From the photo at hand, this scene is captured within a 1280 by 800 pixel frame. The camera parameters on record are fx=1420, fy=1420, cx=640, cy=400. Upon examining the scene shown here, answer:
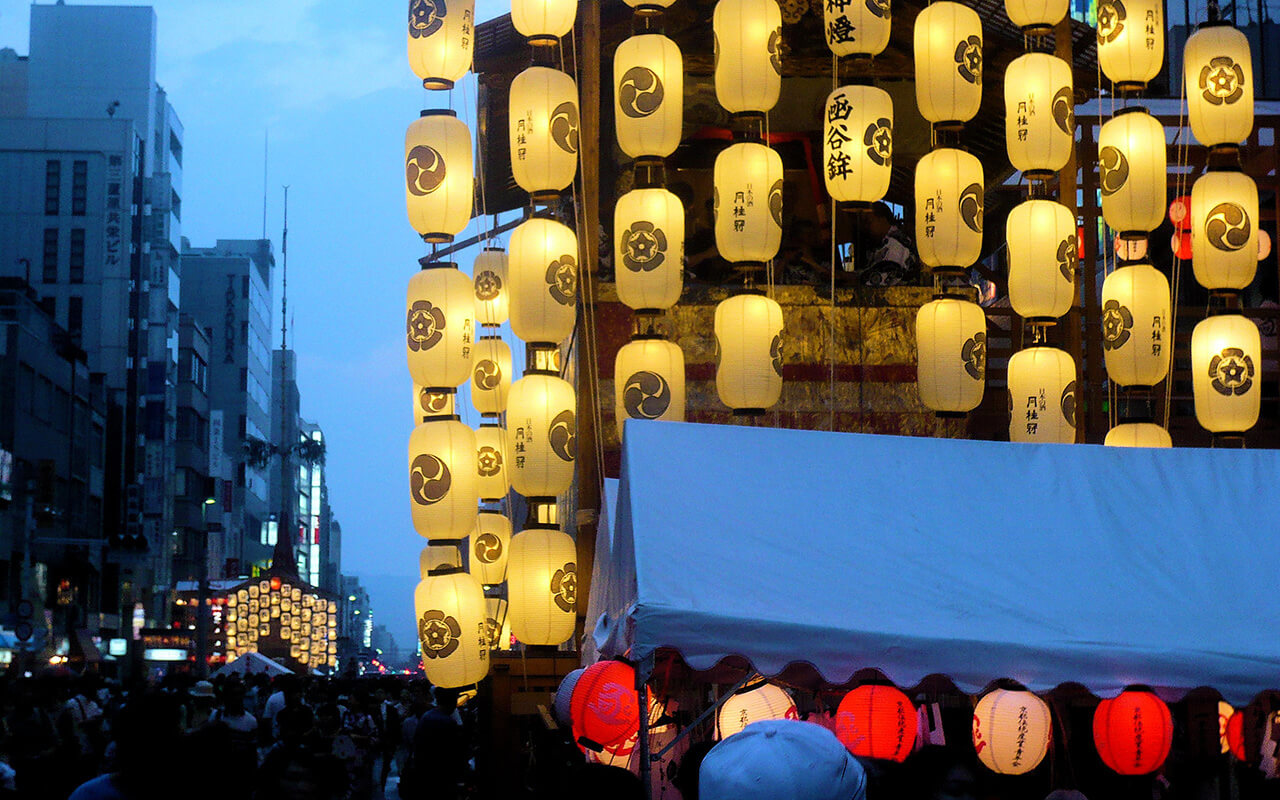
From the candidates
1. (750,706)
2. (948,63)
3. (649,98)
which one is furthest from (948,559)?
(649,98)

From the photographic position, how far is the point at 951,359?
13.0 metres

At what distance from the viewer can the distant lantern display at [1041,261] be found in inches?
497

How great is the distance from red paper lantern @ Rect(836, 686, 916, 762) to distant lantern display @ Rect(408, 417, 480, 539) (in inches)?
241

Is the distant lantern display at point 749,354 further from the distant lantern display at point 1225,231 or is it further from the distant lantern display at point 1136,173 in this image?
the distant lantern display at point 1225,231

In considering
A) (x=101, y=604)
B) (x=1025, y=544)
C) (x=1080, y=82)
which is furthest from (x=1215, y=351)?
(x=101, y=604)

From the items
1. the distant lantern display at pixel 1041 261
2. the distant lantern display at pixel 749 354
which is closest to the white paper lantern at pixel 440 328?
the distant lantern display at pixel 749 354

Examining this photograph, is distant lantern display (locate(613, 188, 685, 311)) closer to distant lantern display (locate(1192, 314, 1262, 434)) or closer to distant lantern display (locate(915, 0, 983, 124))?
distant lantern display (locate(915, 0, 983, 124))

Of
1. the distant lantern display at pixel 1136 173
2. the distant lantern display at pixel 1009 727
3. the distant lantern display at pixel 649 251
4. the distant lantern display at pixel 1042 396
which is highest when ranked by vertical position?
the distant lantern display at pixel 1136 173

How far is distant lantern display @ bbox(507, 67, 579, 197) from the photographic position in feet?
44.5

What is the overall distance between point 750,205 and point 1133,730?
625 cm

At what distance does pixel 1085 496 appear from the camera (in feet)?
28.6

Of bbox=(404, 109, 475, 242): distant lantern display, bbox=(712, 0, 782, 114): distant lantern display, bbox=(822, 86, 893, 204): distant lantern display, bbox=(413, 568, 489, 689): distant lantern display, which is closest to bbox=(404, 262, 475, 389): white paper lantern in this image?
bbox=(404, 109, 475, 242): distant lantern display

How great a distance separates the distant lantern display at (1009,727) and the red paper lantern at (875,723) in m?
0.46

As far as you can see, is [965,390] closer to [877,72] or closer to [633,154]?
[633,154]
